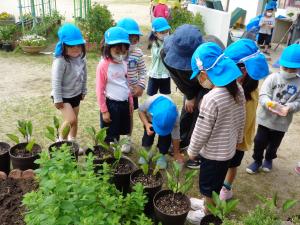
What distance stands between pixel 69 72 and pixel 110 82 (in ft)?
1.52

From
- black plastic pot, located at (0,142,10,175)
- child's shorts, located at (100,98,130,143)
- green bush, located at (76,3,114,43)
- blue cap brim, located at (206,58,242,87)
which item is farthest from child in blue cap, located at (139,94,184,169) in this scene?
green bush, located at (76,3,114,43)

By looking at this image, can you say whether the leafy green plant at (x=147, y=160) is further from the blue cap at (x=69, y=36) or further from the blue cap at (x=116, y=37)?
the blue cap at (x=69, y=36)

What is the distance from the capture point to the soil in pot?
2439 millimetres

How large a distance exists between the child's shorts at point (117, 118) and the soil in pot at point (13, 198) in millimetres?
1001

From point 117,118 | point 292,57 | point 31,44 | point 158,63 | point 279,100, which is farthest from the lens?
point 31,44

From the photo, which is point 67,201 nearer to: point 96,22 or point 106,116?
point 106,116

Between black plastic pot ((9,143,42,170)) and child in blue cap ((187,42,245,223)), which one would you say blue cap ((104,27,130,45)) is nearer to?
child in blue cap ((187,42,245,223))

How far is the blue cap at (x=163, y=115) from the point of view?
318 centimetres

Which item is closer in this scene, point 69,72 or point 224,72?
point 224,72

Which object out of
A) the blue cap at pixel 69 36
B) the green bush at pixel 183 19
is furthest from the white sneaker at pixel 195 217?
the green bush at pixel 183 19

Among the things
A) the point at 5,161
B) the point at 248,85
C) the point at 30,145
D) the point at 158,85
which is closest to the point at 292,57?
the point at 248,85

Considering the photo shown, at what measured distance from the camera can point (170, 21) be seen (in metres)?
9.97

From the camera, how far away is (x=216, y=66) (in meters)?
2.22

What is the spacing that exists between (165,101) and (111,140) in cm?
80
